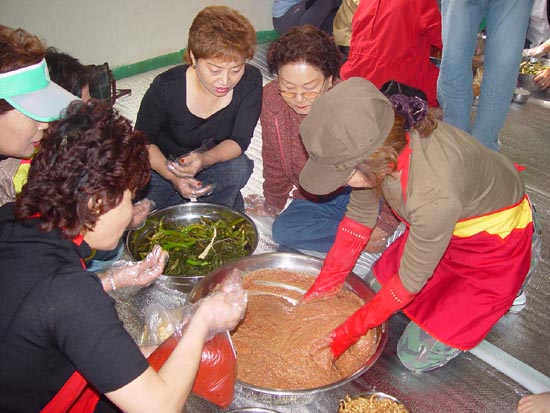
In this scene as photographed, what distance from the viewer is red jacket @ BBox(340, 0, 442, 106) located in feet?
9.28

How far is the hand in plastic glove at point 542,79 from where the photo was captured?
435 cm

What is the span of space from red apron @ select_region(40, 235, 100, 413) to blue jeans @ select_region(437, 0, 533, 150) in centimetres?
221

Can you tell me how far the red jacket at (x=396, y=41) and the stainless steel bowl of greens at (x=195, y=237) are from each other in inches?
55.3

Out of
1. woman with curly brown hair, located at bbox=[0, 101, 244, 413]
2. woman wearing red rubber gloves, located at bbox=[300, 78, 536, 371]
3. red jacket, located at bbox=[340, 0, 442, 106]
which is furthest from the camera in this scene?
red jacket, located at bbox=[340, 0, 442, 106]

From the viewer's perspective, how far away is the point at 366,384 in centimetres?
176

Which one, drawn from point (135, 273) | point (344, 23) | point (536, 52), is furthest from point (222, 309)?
point (536, 52)

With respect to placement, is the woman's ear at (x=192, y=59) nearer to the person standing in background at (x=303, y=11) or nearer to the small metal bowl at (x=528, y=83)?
the person standing in background at (x=303, y=11)

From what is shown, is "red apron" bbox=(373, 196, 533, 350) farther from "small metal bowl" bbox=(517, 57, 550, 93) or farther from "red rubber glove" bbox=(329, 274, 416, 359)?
"small metal bowl" bbox=(517, 57, 550, 93)

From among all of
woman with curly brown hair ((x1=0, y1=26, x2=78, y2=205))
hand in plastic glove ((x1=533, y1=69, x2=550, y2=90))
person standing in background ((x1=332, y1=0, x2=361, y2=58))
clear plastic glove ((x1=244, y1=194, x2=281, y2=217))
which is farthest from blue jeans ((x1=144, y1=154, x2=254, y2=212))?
hand in plastic glove ((x1=533, y1=69, x2=550, y2=90))

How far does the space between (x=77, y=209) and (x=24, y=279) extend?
0.57 ft

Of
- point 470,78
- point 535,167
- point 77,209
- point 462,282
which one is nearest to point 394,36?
point 470,78

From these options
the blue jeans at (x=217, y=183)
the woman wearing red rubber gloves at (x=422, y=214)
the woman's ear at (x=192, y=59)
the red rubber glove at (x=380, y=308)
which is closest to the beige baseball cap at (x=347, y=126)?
the woman wearing red rubber gloves at (x=422, y=214)

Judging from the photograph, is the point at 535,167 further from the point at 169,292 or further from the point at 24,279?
the point at 24,279

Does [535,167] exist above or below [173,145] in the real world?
below
